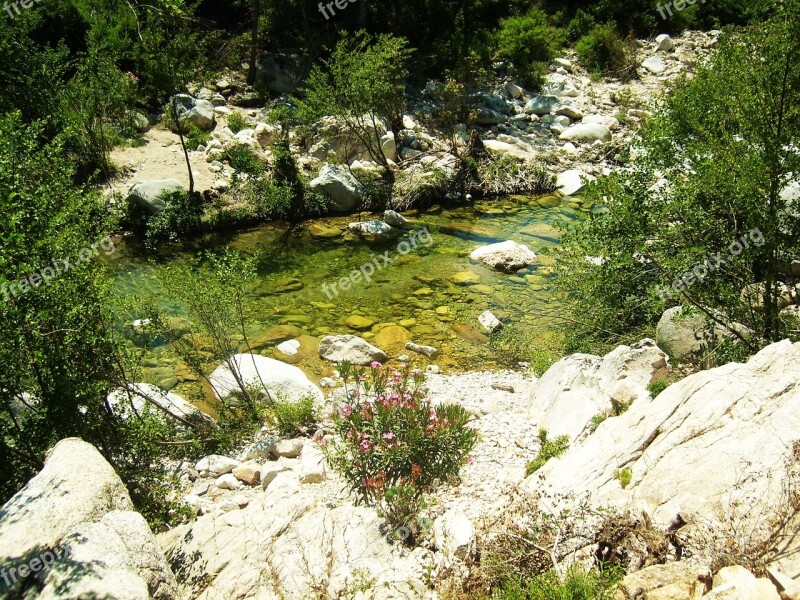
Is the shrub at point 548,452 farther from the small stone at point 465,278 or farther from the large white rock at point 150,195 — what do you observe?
the large white rock at point 150,195

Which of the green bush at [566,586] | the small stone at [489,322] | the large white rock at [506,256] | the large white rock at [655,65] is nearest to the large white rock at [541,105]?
the large white rock at [655,65]

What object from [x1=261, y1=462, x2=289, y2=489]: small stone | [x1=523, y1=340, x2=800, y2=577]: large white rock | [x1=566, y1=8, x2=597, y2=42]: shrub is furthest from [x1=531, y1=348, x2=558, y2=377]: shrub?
[x1=566, y1=8, x2=597, y2=42]: shrub

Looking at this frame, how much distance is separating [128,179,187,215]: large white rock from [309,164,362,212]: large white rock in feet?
16.4

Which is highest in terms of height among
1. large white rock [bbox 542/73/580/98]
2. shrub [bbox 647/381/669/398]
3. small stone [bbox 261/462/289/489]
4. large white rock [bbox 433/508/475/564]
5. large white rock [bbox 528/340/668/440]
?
large white rock [bbox 542/73/580/98]

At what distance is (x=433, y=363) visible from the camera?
38.1 ft

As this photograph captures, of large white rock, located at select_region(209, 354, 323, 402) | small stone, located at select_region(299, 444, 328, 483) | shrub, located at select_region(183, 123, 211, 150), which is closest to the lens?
small stone, located at select_region(299, 444, 328, 483)

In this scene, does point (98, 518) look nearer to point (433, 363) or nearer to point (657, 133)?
point (433, 363)

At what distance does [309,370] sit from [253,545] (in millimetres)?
5757

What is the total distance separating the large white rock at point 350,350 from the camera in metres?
11.3

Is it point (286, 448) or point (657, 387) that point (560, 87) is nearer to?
point (657, 387)

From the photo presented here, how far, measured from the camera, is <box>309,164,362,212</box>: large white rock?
19109mm

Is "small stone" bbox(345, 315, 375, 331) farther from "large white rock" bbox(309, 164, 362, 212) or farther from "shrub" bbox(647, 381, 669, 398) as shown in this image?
"shrub" bbox(647, 381, 669, 398)

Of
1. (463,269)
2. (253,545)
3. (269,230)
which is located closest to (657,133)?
(463,269)

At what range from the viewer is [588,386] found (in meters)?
8.09
